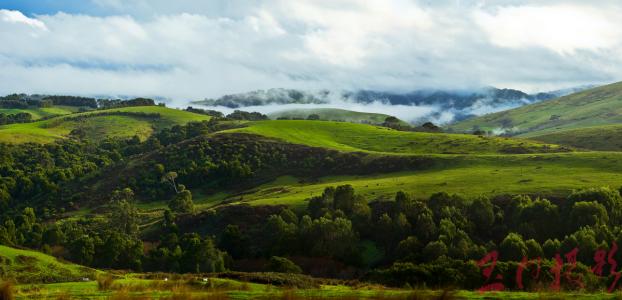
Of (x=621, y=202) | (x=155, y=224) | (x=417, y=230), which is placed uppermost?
(x=621, y=202)

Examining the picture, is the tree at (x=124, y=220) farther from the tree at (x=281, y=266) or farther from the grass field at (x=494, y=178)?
the tree at (x=281, y=266)

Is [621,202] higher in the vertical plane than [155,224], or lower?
higher

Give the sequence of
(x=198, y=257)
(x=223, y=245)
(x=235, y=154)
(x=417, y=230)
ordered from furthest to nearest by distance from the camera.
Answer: (x=235, y=154) < (x=223, y=245) < (x=417, y=230) < (x=198, y=257)

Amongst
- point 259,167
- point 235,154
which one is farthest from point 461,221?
point 235,154

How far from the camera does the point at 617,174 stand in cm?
10319

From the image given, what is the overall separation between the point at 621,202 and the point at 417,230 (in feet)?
88.9

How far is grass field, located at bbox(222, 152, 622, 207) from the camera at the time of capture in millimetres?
97350

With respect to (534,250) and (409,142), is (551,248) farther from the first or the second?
(409,142)

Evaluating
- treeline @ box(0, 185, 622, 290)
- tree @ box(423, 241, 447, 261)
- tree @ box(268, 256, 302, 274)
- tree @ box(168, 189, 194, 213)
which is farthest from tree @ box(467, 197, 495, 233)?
tree @ box(168, 189, 194, 213)

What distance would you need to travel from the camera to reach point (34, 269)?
156 ft

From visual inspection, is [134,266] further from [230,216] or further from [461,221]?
[461,221]

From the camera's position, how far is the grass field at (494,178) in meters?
97.4

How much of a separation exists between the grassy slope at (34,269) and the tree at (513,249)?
43982 millimetres

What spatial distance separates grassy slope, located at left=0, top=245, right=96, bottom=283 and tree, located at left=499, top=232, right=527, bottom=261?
4398cm
